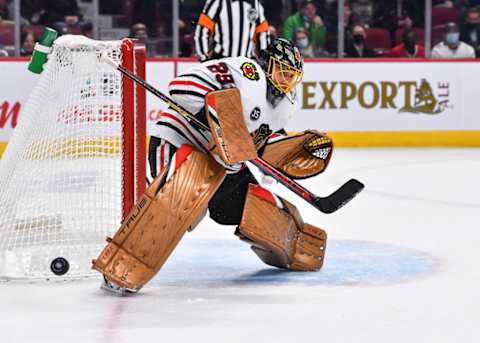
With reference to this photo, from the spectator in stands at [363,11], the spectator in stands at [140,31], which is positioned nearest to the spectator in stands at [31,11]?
the spectator in stands at [140,31]

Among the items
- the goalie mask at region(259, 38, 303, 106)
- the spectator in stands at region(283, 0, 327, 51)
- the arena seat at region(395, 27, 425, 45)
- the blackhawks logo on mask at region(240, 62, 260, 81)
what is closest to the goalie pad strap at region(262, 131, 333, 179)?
the goalie mask at region(259, 38, 303, 106)

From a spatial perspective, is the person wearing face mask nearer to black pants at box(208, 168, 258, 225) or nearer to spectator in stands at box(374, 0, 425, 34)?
spectator in stands at box(374, 0, 425, 34)

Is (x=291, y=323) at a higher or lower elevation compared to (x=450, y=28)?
lower

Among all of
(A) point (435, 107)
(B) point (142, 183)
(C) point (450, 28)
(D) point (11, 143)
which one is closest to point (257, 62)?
(B) point (142, 183)

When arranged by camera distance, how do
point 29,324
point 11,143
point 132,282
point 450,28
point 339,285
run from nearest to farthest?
1. point 29,324
2. point 132,282
3. point 339,285
4. point 11,143
5. point 450,28

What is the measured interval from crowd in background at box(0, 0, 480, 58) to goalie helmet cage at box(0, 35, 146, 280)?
14.1 ft

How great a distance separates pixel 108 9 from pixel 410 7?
7.64ft

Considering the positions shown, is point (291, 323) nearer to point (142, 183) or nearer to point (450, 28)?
point (142, 183)

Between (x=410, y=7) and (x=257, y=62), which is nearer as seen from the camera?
(x=257, y=62)

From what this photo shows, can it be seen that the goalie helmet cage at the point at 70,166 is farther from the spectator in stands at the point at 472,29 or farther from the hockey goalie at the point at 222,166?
the spectator in stands at the point at 472,29

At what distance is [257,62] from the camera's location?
11.2ft

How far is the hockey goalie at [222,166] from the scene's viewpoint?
10.3ft

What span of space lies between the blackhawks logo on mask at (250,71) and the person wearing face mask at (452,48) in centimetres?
543

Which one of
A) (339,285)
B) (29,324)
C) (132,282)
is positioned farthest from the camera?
(339,285)
